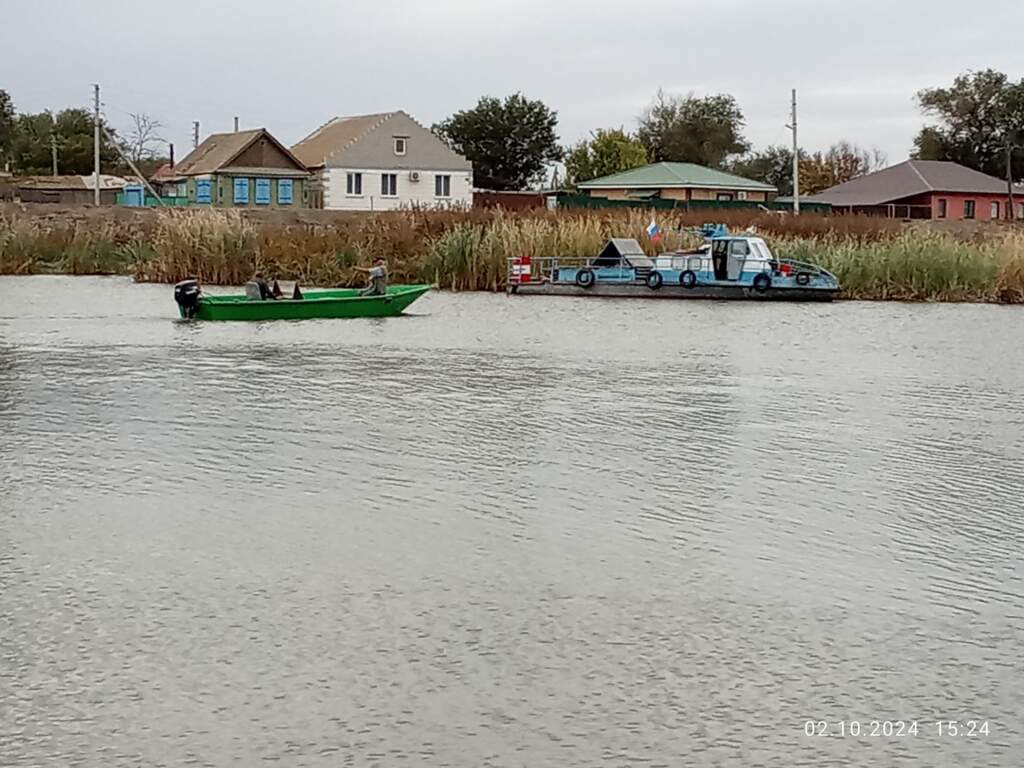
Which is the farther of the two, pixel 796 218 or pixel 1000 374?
pixel 796 218

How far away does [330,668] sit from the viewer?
7316 millimetres

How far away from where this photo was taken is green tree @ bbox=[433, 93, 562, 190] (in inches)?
3821

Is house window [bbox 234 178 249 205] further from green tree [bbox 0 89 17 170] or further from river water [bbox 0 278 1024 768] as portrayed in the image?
river water [bbox 0 278 1024 768]

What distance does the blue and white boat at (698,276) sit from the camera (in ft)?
127

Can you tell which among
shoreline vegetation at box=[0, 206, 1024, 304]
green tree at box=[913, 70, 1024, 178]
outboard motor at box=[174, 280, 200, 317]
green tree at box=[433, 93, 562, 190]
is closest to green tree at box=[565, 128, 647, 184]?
green tree at box=[433, 93, 562, 190]

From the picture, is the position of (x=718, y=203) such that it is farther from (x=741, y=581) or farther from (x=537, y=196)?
(x=741, y=581)

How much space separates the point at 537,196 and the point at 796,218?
30.8 metres

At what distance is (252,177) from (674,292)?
4395 cm

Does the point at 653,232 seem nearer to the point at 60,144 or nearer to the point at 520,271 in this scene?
the point at 520,271

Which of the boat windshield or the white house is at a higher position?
the white house

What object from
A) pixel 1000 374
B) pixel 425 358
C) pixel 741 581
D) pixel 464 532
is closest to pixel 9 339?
pixel 425 358

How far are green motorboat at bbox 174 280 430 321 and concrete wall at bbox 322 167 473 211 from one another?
4812 centimetres

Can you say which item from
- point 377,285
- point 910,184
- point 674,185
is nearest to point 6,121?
point 674,185
